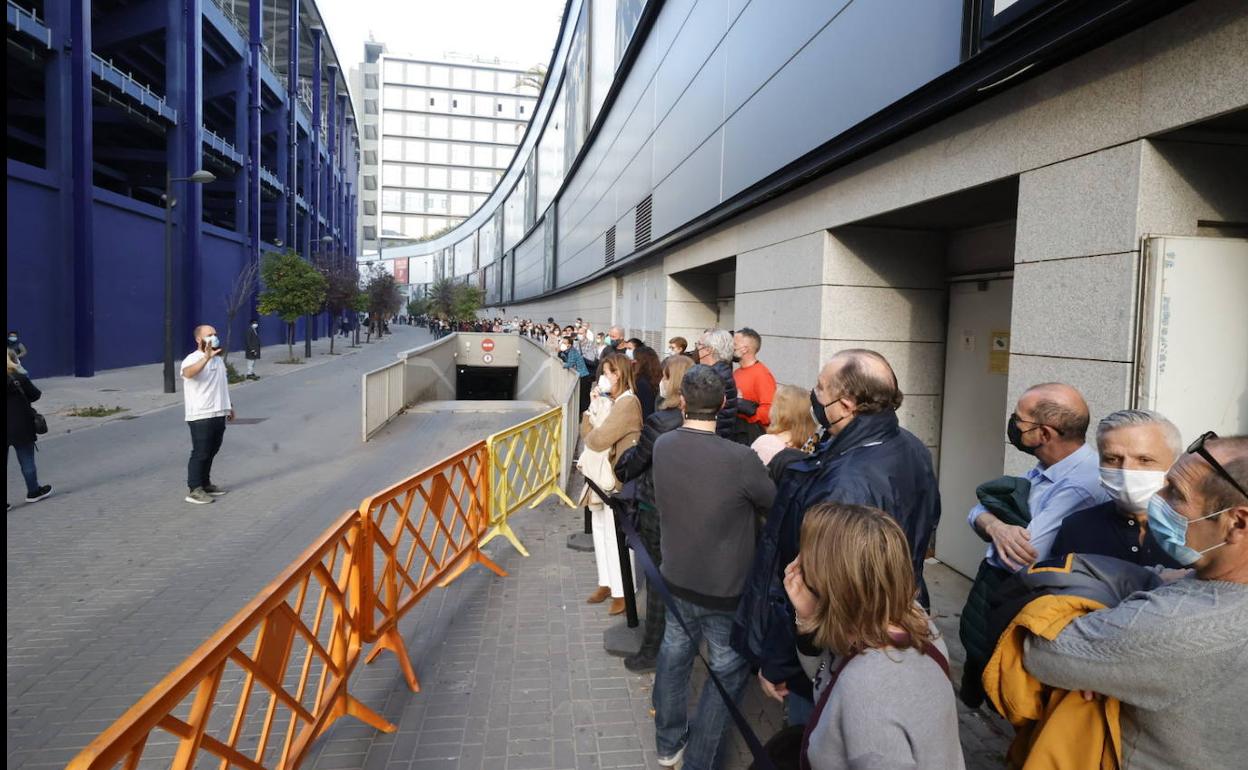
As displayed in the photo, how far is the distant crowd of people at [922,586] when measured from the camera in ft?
5.47

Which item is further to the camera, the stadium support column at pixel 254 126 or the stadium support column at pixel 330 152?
the stadium support column at pixel 330 152

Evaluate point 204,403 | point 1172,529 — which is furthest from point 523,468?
point 1172,529

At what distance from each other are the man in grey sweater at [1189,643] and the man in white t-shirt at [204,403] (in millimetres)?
8283

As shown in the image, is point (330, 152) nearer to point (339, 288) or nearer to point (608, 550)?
point (339, 288)

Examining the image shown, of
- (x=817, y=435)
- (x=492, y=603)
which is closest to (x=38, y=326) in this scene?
(x=492, y=603)

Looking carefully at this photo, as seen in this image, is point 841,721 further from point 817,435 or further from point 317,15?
point 317,15

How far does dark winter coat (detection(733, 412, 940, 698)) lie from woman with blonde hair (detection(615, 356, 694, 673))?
4.02ft

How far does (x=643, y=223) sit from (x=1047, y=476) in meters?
13.4

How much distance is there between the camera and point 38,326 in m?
20.5

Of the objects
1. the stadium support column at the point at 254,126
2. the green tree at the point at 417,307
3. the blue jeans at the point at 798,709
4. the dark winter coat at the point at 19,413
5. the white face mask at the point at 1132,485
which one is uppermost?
the stadium support column at the point at 254,126

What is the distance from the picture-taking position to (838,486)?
104 inches

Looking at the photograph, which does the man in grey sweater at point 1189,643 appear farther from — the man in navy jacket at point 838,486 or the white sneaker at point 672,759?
the white sneaker at point 672,759

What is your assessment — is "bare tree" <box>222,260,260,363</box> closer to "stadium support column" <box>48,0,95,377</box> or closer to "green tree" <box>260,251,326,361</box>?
"green tree" <box>260,251,326,361</box>

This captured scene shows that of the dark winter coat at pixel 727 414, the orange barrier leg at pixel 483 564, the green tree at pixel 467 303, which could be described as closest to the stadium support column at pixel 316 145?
the green tree at pixel 467 303
